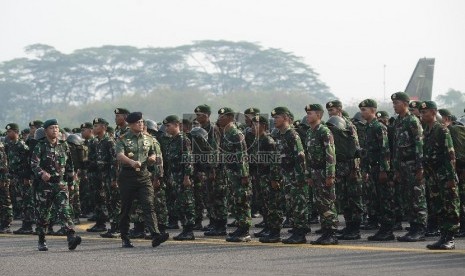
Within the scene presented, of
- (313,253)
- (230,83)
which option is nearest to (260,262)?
(313,253)

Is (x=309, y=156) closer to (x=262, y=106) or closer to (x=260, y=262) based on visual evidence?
(x=260, y=262)

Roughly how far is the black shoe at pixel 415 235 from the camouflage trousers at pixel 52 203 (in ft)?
15.6

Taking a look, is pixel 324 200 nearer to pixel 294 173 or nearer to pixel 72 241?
pixel 294 173

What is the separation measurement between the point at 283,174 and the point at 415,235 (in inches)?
81.8

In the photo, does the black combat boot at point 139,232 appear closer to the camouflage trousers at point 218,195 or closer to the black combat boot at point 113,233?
the black combat boot at point 113,233

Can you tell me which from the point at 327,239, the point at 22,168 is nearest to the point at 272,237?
the point at 327,239

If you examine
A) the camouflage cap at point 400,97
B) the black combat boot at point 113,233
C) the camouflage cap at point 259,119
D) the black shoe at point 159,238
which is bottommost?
the black combat boot at point 113,233

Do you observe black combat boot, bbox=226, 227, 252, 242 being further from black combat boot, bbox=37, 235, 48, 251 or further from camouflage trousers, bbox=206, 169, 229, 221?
black combat boot, bbox=37, 235, 48, 251

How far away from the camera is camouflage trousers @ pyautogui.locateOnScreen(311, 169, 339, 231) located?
38.2 feet

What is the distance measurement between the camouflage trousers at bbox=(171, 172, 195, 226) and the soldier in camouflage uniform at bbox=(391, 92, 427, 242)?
3.20m

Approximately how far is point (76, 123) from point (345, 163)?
256 feet

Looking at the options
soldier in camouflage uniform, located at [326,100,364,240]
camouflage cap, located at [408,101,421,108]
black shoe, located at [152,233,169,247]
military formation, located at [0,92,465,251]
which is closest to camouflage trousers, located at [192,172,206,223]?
military formation, located at [0,92,465,251]

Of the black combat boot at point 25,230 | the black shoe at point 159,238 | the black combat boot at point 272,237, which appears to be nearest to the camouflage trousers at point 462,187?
the black combat boot at point 272,237

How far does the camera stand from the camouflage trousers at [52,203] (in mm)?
11922
